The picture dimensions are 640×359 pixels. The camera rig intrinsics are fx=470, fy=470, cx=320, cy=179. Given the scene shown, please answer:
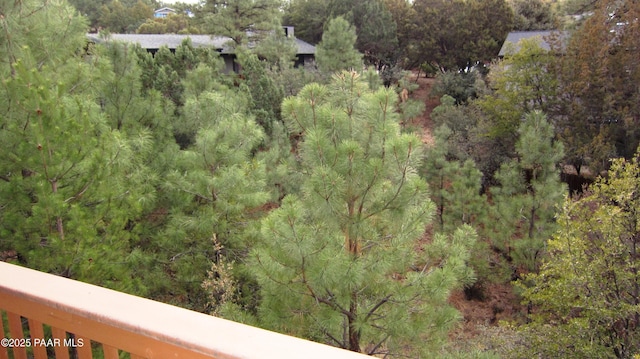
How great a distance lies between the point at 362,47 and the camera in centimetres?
2627

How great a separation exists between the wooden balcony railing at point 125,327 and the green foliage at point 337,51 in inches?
748

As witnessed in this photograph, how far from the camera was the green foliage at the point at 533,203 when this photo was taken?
917cm

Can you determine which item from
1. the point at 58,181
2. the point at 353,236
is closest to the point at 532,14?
the point at 353,236

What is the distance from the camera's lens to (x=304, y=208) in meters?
4.97

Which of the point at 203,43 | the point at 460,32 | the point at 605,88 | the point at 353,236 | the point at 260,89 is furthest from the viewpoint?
the point at 460,32

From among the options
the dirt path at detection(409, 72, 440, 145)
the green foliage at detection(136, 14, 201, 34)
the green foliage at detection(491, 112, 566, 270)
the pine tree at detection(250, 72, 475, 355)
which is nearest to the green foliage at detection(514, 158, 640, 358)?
the pine tree at detection(250, 72, 475, 355)

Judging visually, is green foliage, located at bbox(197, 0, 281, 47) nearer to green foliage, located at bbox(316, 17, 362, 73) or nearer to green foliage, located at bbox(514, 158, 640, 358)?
green foliage, located at bbox(316, 17, 362, 73)

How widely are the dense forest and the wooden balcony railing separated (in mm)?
3213

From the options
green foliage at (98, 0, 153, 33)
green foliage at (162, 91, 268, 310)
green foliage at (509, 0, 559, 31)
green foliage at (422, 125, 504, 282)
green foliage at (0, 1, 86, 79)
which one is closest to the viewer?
green foliage at (0, 1, 86, 79)

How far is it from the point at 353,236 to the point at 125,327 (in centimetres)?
413

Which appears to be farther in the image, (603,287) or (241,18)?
(241,18)

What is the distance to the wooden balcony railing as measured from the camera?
94 cm

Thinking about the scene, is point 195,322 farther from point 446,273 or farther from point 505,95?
point 505,95

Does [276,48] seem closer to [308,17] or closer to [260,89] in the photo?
[260,89]
